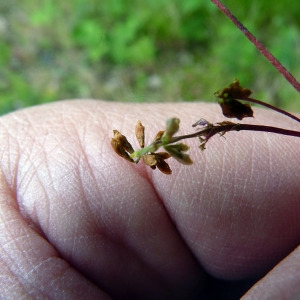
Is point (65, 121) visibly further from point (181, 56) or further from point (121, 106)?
point (181, 56)

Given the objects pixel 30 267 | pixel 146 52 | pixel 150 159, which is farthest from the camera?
pixel 146 52

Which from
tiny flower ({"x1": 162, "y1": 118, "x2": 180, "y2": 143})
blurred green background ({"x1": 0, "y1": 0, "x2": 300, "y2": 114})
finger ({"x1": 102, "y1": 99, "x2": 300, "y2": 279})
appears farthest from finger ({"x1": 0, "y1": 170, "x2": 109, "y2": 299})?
blurred green background ({"x1": 0, "y1": 0, "x2": 300, "y2": 114})

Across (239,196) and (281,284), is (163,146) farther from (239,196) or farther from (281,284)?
(239,196)

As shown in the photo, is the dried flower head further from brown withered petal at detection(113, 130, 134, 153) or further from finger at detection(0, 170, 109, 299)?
finger at detection(0, 170, 109, 299)

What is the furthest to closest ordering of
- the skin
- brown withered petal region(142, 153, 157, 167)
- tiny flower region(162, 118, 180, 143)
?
the skin
brown withered petal region(142, 153, 157, 167)
tiny flower region(162, 118, 180, 143)

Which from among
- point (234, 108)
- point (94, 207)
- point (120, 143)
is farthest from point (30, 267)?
point (234, 108)

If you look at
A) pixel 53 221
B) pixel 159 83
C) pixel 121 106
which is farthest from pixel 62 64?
pixel 53 221
